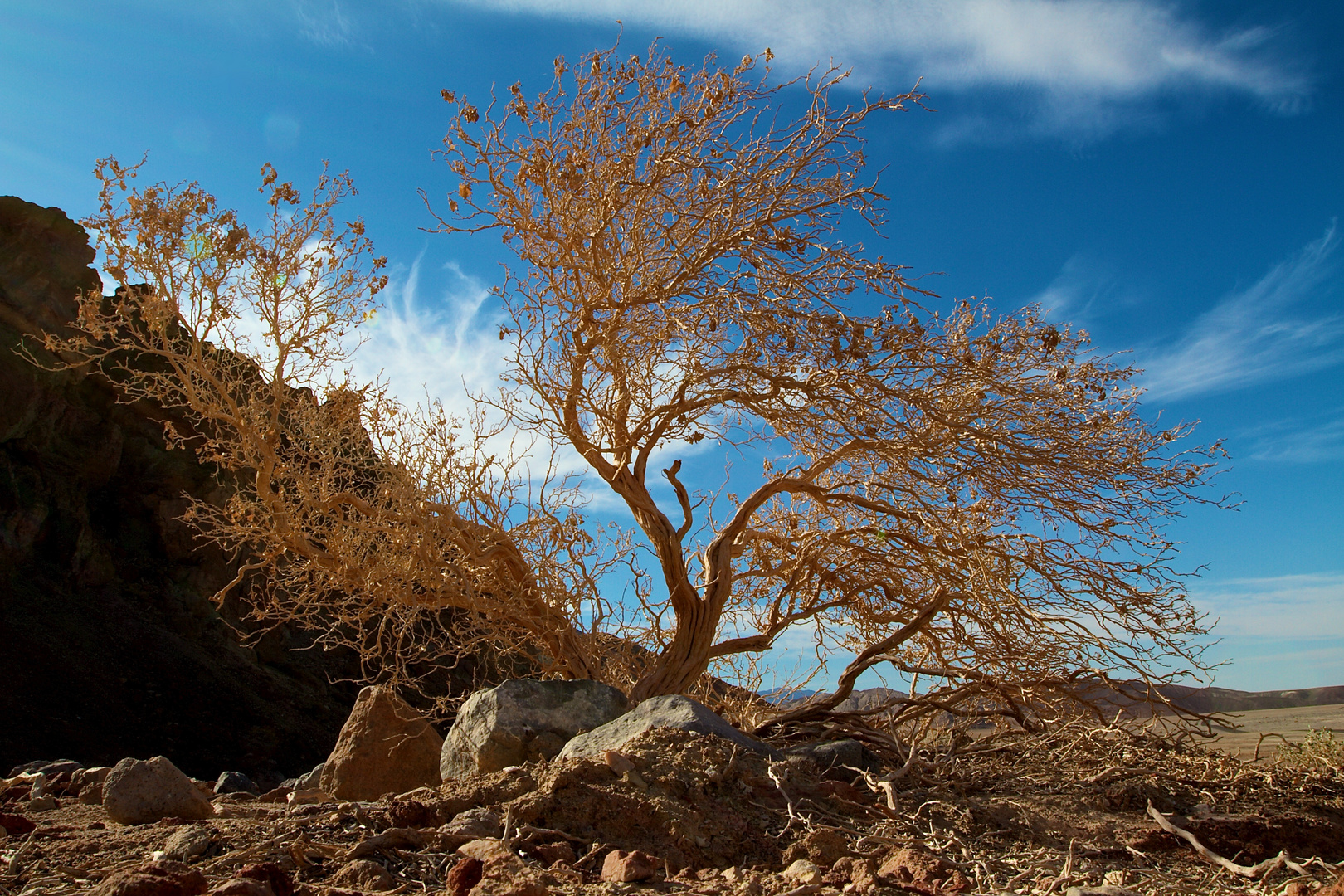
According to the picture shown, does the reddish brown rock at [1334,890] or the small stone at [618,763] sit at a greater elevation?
the small stone at [618,763]

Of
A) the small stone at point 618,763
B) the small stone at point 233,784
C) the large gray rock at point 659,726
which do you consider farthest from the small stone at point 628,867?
the small stone at point 233,784

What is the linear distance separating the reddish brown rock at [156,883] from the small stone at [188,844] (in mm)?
376

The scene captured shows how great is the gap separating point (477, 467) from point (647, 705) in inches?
93.2

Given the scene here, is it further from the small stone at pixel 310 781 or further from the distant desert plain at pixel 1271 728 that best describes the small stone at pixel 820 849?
the small stone at pixel 310 781

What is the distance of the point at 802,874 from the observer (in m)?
2.57

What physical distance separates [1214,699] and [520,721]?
604cm

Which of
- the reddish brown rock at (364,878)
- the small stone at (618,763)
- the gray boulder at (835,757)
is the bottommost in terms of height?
the reddish brown rock at (364,878)

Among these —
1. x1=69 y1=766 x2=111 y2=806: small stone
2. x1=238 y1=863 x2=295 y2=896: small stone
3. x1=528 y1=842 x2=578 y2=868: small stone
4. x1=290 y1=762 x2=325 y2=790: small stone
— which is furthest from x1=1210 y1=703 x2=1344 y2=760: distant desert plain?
x1=69 y1=766 x2=111 y2=806: small stone

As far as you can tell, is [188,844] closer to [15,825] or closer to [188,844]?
[188,844]

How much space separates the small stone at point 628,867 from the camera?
8.47 feet

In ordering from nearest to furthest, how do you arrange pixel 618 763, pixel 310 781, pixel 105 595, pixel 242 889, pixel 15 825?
pixel 242 889
pixel 618 763
pixel 15 825
pixel 310 781
pixel 105 595

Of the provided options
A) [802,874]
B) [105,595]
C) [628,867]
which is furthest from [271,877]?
[105,595]

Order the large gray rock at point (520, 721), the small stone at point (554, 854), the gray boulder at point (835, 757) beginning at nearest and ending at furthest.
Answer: the small stone at point (554, 854) → the gray boulder at point (835, 757) → the large gray rock at point (520, 721)

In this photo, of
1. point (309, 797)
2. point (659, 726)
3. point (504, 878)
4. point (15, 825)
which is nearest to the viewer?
point (504, 878)
